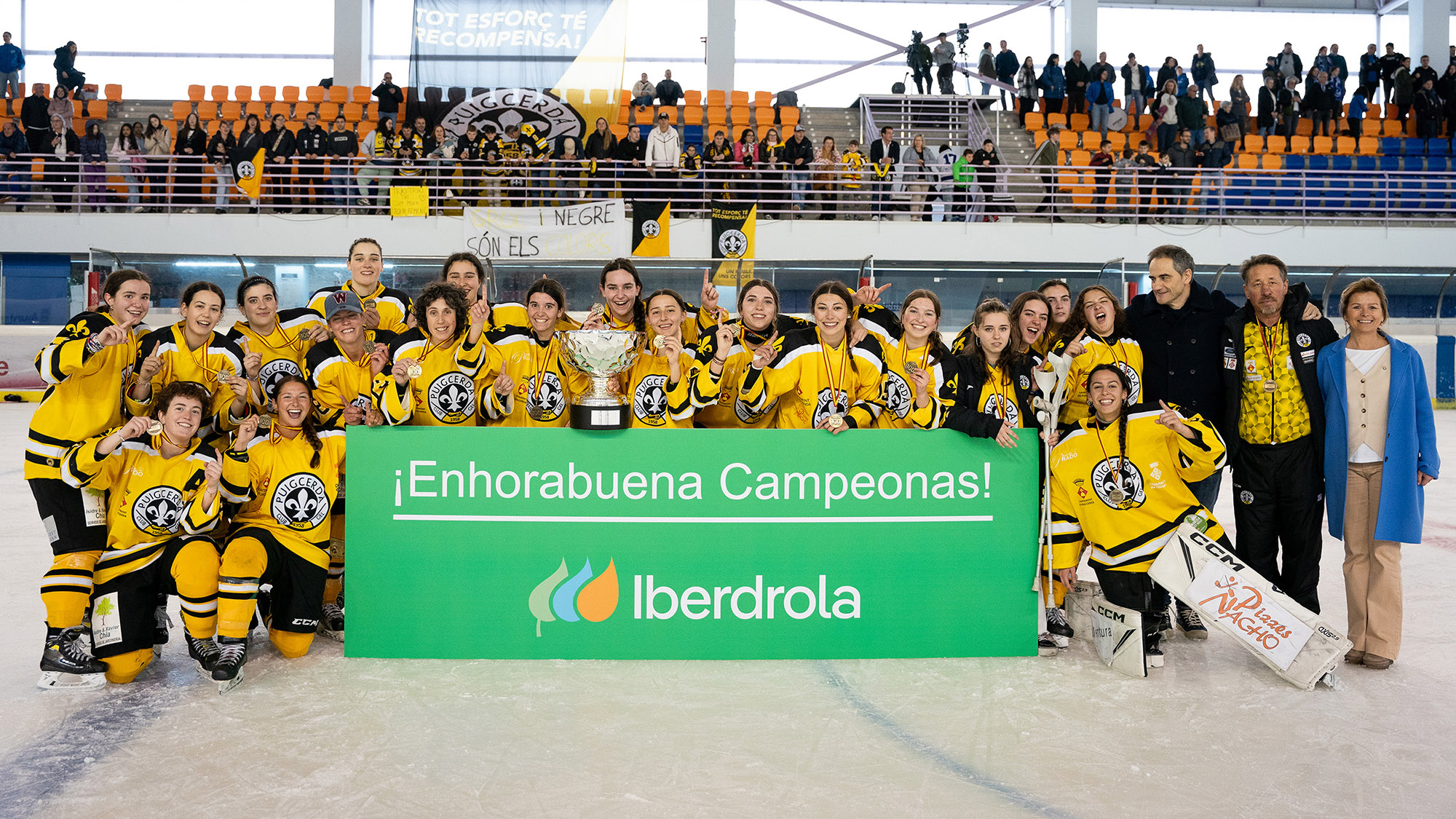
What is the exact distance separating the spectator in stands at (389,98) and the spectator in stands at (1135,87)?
11818 mm

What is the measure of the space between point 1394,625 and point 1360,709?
0.57 m

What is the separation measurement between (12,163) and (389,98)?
541cm

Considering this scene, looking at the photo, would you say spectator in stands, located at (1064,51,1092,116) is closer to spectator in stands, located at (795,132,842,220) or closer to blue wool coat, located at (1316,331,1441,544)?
spectator in stands, located at (795,132,842,220)

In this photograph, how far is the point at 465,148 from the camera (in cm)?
1398

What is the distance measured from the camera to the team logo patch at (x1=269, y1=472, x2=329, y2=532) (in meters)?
3.42

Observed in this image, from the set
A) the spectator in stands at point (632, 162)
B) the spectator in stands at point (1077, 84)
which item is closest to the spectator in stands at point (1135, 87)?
the spectator in stands at point (1077, 84)

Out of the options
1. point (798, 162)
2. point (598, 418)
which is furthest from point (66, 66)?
point (598, 418)

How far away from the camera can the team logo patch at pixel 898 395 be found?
3.67 metres

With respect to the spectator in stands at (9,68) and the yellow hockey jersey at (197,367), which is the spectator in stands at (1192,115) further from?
the spectator in stands at (9,68)

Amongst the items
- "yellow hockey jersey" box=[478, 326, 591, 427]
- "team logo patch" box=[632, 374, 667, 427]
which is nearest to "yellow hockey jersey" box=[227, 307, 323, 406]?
"yellow hockey jersey" box=[478, 326, 591, 427]

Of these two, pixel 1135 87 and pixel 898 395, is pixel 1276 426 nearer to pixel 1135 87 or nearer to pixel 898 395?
pixel 898 395

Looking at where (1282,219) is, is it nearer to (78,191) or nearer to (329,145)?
(329,145)

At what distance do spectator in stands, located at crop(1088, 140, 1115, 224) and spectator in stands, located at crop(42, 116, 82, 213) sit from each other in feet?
48.1

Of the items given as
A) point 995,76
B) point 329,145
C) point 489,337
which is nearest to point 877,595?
point 489,337
